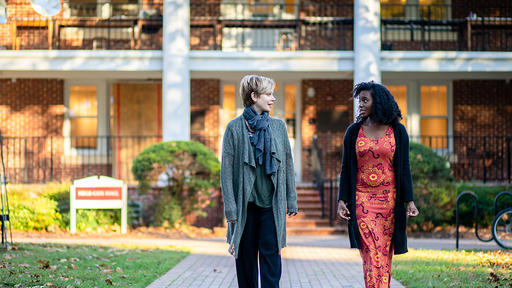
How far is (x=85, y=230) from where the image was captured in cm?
1325

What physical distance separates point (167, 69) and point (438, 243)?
733 cm

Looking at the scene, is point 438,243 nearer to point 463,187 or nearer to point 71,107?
point 463,187

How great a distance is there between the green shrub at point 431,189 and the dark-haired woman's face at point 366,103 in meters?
8.45

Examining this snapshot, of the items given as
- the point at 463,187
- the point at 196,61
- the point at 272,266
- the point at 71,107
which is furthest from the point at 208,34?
the point at 272,266

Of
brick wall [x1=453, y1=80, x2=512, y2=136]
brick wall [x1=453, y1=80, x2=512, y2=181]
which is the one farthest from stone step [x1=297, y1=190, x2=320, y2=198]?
brick wall [x1=453, y1=80, x2=512, y2=136]

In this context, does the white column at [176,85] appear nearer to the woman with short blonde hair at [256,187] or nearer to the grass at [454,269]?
the grass at [454,269]

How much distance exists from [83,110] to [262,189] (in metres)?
14.3

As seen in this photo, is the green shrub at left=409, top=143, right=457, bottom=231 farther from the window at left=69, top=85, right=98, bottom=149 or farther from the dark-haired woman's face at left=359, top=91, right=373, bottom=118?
the window at left=69, top=85, right=98, bottom=149

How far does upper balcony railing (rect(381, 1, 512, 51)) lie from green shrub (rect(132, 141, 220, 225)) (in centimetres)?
651

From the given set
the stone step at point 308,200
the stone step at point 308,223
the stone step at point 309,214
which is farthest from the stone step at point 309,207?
the stone step at point 308,223

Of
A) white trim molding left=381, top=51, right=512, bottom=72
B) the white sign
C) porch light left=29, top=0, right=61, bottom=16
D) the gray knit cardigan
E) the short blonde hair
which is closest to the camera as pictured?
the gray knit cardigan

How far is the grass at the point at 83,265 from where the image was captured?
6.84 m

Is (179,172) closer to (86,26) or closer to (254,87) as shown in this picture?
(86,26)

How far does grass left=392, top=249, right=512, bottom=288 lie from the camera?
275 inches
